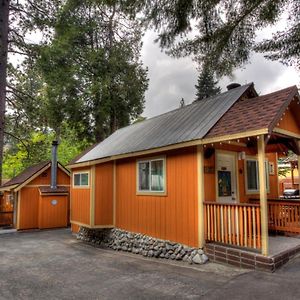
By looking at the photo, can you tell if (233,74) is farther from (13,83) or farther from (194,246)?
(13,83)

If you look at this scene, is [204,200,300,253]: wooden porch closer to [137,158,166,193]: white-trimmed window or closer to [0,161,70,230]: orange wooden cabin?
[137,158,166,193]: white-trimmed window

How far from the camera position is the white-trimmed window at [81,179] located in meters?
10.7

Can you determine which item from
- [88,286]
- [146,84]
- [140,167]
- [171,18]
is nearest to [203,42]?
[171,18]

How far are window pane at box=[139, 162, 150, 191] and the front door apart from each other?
6.67 ft

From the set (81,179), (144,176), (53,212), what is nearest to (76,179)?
(81,179)

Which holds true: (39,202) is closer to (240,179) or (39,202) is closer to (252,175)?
(240,179)

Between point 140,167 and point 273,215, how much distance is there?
391cm

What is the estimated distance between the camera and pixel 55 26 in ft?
41.8

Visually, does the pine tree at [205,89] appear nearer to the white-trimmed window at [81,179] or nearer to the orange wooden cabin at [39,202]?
the orange wooden cabin at [39,202]

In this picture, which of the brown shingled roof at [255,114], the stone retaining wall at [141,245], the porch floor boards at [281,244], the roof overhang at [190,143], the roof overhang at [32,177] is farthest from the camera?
the roof overhang at [32,177]

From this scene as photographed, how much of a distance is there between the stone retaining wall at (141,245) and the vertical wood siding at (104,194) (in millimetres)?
521

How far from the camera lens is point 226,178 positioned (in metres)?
7.95

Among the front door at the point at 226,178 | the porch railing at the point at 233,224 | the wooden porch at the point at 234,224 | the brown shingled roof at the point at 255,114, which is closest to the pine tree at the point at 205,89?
the front door at the point at 226,178

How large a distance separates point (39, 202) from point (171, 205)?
393 inches
